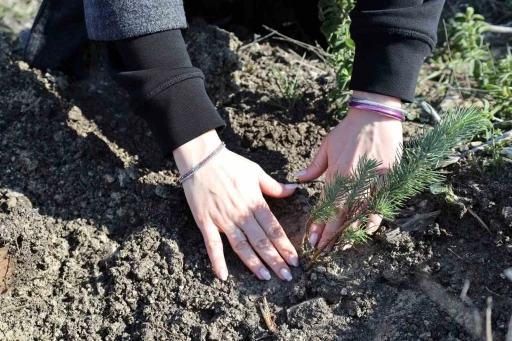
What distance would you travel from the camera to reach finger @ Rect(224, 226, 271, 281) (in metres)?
2.21

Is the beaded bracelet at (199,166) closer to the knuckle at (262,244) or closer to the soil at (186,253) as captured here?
the soil at (186,253)

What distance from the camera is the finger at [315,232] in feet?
7.29

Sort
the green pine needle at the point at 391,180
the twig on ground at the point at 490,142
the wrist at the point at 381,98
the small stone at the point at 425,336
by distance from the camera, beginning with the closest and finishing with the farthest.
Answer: the green pine needle at the point at 391,180
the small stone at the point at 425,336
the wrist at the point at 381,98
the twig on ground at the point at 490,142

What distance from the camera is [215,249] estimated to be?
222 centimetres

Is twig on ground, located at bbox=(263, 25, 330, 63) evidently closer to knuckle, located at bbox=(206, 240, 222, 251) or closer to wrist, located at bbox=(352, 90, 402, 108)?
wrist, located at bbox=(352, 90, 402, 108)

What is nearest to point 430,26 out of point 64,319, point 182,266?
point 182,266

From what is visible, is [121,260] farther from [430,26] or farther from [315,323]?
[430,26]

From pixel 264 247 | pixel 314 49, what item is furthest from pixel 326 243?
pixel 314 49

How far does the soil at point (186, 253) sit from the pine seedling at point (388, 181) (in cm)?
23

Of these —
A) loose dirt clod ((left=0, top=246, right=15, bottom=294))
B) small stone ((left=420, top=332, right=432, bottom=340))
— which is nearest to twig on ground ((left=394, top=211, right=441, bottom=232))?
small stone ((left=420, top=332, right=432, bottom=340))

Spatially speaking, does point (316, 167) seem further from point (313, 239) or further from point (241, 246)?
point (241, 246)

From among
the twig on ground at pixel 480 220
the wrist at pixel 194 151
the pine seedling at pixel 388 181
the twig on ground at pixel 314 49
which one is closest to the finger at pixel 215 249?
the wrist at pixel 194 151

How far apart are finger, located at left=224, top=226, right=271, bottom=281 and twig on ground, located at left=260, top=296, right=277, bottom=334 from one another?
0.31ft

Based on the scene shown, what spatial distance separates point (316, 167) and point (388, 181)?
0.48m
